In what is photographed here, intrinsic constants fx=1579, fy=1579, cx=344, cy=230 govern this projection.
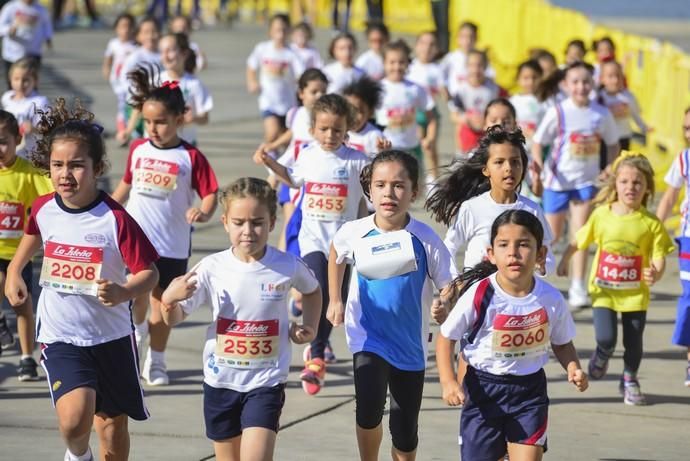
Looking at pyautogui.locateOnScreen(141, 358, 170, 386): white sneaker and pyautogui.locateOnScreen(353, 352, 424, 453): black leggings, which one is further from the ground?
pyautogui.locateOnScreen(353, 352, 424, 453): black leggings

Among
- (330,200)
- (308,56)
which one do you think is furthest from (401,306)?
(308,56)

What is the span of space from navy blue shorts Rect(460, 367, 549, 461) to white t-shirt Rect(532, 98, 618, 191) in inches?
222

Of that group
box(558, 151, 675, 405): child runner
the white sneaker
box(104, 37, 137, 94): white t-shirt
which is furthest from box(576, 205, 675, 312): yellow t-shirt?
box(104, 37, 137, 94): white t-shirt

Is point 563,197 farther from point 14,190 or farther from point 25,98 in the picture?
point 14,190

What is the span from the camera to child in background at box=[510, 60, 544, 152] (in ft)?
44.6

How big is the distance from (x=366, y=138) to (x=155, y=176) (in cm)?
164

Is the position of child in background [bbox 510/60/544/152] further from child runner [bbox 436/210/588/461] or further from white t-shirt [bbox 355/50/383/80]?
child runner [bbox 436/210/588/461]

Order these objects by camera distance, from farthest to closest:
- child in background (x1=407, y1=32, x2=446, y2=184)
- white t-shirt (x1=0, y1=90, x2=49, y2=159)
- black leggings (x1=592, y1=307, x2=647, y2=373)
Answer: child in background (x1=407, y1=32, x2=446, y2=184), white t-shirt (x1=0, y1=90, x2=49, y2=159), black leggings (x1=592, y1=307, x2=647, y2=373)

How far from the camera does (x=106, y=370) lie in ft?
22.0

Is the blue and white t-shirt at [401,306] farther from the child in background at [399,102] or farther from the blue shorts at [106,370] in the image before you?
the child in background at [399,102]

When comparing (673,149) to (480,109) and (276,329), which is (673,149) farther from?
(276,329)

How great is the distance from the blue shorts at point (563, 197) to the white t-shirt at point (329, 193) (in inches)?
129

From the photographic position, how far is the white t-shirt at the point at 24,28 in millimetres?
19328

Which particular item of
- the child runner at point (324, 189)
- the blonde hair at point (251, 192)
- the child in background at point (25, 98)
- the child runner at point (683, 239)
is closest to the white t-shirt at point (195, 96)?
the child in background at point (25, 98)
